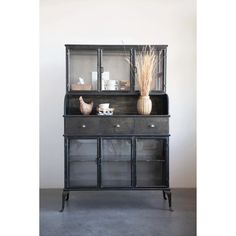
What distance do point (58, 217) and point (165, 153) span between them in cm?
129

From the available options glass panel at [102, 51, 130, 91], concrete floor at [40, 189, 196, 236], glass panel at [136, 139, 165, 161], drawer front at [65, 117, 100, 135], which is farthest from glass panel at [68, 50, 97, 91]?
concrete floor at [40, 189, 196, 236]

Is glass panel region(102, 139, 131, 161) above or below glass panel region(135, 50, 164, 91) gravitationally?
below

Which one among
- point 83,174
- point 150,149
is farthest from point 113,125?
point 83,174

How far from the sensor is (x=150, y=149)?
334cm

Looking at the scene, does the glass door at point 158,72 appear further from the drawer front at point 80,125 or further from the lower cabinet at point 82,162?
the lower cabinet at point 82,162

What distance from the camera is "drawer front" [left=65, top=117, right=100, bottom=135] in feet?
10.7

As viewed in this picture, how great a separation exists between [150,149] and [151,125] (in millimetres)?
269

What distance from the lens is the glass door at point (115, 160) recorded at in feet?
10.8

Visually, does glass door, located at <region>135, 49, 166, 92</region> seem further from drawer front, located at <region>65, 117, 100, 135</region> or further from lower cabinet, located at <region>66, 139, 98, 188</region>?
lower cabinet, located at <region>66, 139, 98, 188</region>

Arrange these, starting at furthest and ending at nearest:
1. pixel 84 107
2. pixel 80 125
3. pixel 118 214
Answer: pixel 84 107, pixel 80 125, pixel 118 214

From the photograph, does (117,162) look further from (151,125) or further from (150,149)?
(151,125)

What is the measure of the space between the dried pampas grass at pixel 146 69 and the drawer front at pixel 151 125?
30cm
